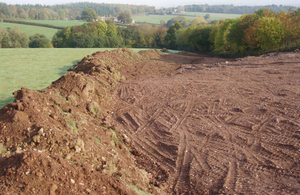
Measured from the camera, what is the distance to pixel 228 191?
17.9ft

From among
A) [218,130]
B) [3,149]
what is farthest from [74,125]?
[218,130]

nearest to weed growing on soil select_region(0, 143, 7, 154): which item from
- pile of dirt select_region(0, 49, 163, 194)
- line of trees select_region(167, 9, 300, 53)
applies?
pile of dirt select_region(0, 49, 163, 194)

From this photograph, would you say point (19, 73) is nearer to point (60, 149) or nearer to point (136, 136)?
point (136, 136)

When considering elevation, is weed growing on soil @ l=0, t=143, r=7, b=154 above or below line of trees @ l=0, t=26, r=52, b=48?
above

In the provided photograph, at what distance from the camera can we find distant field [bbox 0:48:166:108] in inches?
446

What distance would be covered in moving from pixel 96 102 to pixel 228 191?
22.0 ft

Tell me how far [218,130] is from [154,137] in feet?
7.94

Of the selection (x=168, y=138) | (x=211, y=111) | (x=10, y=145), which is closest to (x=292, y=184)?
(x=168, y=138)

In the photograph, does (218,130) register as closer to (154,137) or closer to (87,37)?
(154,137)

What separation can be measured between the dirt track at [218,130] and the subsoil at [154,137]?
0.11 ft

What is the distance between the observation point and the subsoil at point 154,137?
4.42 metres

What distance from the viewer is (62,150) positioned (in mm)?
5145

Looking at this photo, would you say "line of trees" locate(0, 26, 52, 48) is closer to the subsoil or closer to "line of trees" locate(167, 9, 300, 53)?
"line of trees" locate(167, 9, 300, 53)

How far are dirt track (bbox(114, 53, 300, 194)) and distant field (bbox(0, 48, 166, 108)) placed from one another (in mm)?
4657
